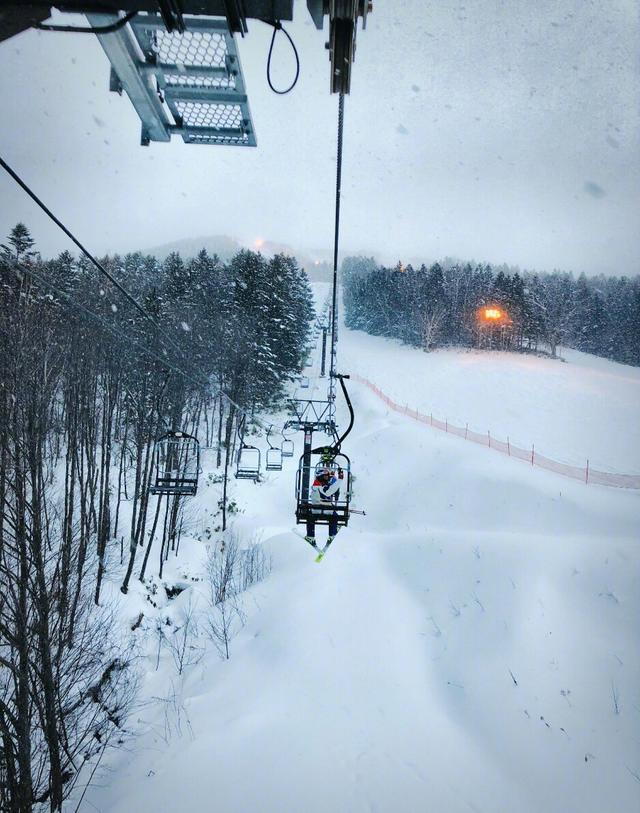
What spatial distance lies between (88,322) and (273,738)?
802 inches

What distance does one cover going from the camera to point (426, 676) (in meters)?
12.4

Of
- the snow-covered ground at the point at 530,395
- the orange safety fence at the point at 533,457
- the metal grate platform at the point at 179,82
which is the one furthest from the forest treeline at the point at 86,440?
the snow-covered ground at the point at 530,395

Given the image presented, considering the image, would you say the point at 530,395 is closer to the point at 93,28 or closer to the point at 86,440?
the point at 86,440

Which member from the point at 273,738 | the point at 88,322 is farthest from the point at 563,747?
the point at 88,322

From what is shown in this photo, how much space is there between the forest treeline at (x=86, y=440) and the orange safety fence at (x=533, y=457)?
14098 mm

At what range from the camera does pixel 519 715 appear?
10852 millimetres

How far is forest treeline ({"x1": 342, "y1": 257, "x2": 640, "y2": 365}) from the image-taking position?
6228 cm

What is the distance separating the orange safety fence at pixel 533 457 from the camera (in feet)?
68.3

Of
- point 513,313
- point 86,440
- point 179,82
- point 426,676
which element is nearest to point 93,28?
point 179,82

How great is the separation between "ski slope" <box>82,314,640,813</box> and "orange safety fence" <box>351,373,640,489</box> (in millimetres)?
1775

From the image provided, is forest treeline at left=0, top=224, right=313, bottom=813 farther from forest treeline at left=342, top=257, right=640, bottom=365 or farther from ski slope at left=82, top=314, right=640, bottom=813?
forest treeline at left=342, top=257, right=640, bottom=365

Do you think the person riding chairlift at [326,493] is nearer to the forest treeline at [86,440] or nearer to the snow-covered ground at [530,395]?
the forest treeline at [86,440]

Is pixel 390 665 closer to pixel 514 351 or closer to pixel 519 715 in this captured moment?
pixel 519 715

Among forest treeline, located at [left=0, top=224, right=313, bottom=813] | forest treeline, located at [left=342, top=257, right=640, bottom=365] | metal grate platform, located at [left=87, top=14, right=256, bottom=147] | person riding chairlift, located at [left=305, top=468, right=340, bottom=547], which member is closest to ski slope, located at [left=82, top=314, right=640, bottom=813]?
forest treeline, located at [left=0, top=224, right=313, bottom=813]
